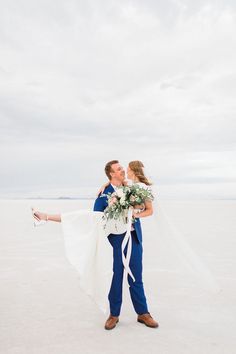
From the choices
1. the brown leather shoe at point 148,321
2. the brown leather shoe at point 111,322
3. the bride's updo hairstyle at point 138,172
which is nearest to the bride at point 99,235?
the bride's updo hairstyle at point 138,172

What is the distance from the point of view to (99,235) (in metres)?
4.91

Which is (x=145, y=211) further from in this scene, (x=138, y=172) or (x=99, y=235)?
(x=99, y=235)

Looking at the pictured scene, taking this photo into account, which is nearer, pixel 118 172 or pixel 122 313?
pixel 118 172

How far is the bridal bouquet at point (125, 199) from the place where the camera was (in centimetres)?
461

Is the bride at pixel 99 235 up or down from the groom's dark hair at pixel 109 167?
down

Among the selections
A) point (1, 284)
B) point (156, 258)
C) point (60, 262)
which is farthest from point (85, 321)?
point (156, 258)

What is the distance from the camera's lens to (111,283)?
487 cm

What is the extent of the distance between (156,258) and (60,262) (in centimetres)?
235

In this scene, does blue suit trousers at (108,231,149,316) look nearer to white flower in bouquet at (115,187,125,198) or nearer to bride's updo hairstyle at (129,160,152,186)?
white flower in bouquet at (115,187,125,198)

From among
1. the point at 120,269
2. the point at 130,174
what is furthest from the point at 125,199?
the point at 120,269

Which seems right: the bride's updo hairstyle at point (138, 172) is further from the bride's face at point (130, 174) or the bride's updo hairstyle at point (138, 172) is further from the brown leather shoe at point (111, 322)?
the brown leather shoe at point (111, 322)

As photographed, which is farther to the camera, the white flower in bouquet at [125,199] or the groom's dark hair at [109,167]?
the groom's dark hair at [109,167]

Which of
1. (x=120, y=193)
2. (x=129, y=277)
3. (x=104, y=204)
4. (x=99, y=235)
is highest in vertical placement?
(x=120, y=193)

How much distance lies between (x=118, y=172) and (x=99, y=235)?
2.65 feet
